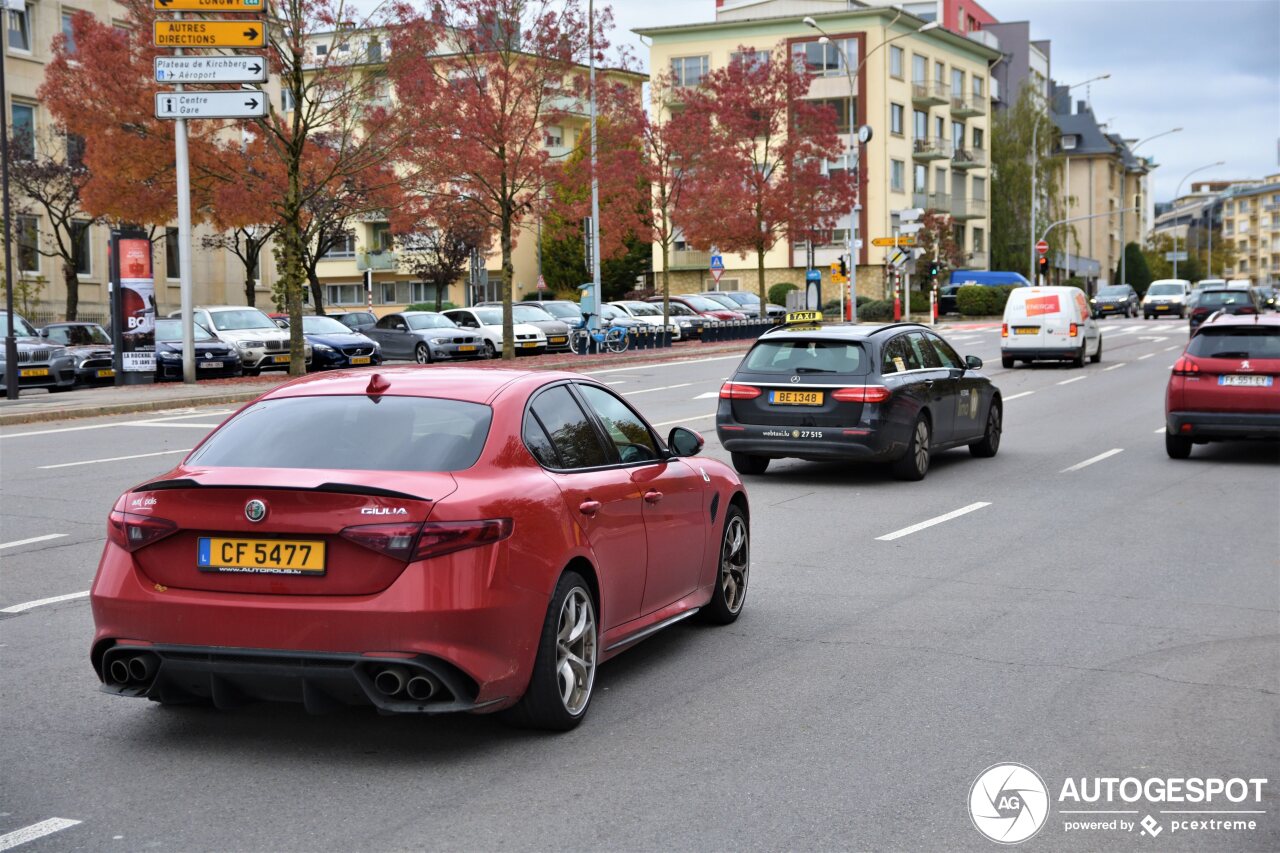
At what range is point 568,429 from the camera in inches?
252

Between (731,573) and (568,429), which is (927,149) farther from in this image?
(568,429)

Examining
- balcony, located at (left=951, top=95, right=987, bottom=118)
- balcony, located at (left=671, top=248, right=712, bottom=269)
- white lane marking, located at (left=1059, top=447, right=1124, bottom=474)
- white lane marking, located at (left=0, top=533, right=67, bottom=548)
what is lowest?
white lane marking, located at (left=1059, top=447, right=1124, bottom=474)

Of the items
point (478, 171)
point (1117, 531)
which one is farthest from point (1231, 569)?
point (478, 171)

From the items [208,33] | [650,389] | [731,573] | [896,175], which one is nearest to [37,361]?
[208,33]

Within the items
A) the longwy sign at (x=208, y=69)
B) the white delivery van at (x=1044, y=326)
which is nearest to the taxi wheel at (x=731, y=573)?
the longwy sign at (x=208, y=69)

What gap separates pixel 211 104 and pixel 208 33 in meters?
1.32

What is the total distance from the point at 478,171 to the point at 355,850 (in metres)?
34.6

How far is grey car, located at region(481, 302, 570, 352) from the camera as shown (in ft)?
139

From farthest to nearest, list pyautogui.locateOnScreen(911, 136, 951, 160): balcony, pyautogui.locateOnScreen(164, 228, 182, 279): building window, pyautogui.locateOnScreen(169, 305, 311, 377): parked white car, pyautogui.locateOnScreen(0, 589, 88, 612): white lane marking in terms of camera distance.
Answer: pyautogui.locateOnScreen(911, 136, 951, 160): balcony < pyautogui.locateOnScreen(164, 228, 182, 279): building window < pyautogui.locateOnScreen(169, 305, 311, 377): parked white car < pyautogui.locateOnScreen(0, 589, 88, 612): white lane marking

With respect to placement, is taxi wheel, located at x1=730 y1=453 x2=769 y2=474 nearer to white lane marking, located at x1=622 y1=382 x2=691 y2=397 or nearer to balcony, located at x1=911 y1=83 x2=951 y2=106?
white lane marking, located at x1=622 y1=382 x2=691 y2=397

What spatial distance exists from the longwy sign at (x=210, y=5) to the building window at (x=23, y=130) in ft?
58.4

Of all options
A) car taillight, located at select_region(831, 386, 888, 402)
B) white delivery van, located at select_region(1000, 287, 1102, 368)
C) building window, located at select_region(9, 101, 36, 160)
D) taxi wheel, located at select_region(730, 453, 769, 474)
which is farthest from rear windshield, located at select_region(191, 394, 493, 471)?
building window, located at select_region(9, 101, 36, 160)

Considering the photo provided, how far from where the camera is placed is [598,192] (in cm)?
4462

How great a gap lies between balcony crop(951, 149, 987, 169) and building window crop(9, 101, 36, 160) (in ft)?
184
